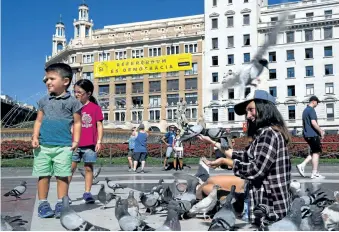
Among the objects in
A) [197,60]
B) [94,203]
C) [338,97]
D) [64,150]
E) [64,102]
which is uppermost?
[197,60]

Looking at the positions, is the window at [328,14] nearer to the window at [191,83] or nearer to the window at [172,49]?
the window at [191,83]

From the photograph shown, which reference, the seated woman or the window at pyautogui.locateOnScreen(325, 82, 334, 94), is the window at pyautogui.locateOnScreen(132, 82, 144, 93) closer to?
the window at pyautogui.locateOnScreen(325, 82, 334, 94)

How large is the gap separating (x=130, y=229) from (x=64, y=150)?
1967 mm

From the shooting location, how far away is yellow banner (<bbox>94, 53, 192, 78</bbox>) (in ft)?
216

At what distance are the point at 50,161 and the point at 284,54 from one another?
184 feet

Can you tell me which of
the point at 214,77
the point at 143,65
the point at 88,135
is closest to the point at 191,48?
the point at 214,77

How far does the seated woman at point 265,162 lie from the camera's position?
360 centimetres

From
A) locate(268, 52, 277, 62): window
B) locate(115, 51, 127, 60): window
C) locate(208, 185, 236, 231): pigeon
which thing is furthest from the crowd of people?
locate(115, 51, 127, 60): window

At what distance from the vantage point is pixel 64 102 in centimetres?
515

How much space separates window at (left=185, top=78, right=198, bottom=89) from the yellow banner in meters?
1.86

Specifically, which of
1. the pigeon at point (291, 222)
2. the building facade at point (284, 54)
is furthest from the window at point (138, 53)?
the pigeon at point (291, 222)

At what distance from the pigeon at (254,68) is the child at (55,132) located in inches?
78.0

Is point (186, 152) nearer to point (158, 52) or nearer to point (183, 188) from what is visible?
point (183, 188)

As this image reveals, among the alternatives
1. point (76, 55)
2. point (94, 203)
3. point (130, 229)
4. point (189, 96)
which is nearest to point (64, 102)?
point (94, 203)
